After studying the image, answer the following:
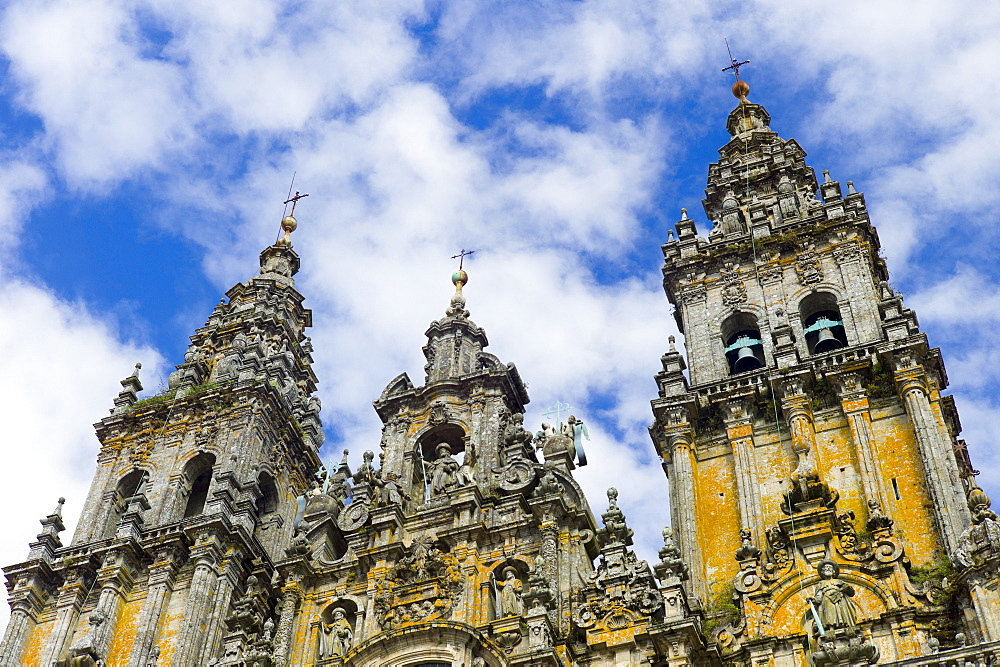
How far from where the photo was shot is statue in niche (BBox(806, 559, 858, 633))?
26406mm

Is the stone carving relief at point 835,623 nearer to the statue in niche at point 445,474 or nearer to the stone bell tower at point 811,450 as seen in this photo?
the stone bell tower at point 811,450

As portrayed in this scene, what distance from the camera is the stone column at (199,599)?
34281mm

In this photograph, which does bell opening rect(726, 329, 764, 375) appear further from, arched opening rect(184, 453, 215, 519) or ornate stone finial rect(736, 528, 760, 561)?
arched opening rect(184, 453, 215, 519)

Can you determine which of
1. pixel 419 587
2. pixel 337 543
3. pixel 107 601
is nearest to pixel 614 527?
pixel 419 587

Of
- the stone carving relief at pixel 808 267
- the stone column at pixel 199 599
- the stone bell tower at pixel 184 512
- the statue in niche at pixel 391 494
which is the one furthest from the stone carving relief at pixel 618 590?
the stone column at pixel 199 599

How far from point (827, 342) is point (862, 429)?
4319 mm

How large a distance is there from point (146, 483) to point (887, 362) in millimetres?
21072

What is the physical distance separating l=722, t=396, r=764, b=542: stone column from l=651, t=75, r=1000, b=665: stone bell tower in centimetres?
4

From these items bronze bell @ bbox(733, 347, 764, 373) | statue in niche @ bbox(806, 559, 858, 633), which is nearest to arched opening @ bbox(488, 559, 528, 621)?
statue in niche @ bbox(806, 559, 858, 633)

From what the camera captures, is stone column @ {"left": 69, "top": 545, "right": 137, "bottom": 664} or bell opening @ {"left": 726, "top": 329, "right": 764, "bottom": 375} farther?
bell opening @ {"left": 726, "top": 329, "right": 764, "bottom": 375}

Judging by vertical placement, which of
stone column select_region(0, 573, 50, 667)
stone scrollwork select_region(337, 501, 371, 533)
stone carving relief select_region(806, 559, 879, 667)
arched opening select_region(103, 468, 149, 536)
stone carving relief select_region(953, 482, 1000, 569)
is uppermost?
arched opening select_region(103, 468, 149, 536)

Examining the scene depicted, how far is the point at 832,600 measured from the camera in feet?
88.8

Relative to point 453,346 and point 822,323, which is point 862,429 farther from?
point 453,346

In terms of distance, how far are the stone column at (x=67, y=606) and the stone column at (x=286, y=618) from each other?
6.87 meters
